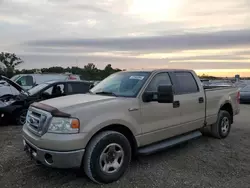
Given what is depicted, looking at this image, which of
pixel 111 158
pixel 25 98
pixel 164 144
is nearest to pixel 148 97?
pixel 164 144

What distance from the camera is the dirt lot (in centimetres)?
417

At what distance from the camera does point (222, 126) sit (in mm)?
6891

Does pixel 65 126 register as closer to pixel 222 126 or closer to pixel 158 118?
pixel 158 118

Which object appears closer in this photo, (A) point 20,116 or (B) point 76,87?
(A) point 20,116

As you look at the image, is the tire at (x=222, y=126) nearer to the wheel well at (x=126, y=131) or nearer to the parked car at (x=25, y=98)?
the wheel well at (x=126, y=131)

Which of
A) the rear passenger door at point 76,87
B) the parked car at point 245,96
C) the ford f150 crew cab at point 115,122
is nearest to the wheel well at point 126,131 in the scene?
the ford f150 crew cab at point 115,122

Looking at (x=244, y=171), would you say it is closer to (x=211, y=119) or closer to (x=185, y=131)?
(x=185, y=131)

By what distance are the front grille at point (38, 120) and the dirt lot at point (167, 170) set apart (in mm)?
792

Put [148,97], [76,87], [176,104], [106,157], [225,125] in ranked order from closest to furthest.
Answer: [106,157], [148,97], [176,104], [225,125], [76,87]

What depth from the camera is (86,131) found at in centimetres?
390

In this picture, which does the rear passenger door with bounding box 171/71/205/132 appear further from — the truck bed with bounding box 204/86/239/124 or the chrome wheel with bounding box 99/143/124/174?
the chrome wheel with bounding box 99/143/124/174

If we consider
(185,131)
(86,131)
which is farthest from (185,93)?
(86,131)

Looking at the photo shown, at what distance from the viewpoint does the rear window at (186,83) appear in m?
5.62

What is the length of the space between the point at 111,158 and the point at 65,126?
2.99 ft
